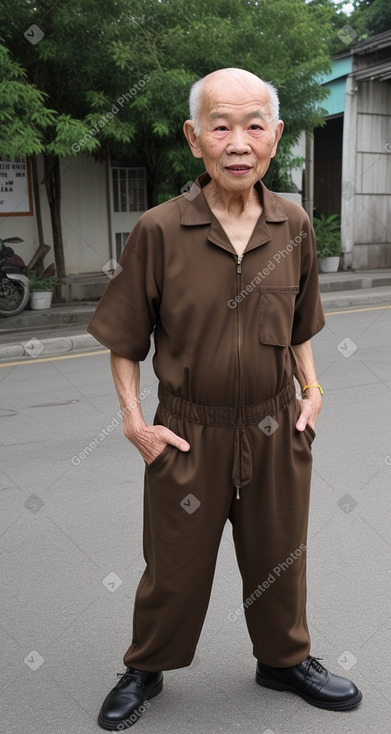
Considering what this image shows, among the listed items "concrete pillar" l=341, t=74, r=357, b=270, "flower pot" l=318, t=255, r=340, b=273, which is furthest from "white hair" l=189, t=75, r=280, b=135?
"concrete pillar" l=341, t=74, r=357, b=270

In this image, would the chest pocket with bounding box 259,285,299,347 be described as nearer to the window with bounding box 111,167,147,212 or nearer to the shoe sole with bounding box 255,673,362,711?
the shoe sole with bounding box 255,673,362,711

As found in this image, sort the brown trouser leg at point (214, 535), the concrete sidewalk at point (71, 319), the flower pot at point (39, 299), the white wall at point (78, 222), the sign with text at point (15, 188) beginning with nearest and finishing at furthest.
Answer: the brown trouser leg at point (214, 535), the concrete sidewalk at point (71, 319), the flower pot at point (39, 299), the sign with text at point (15, 188), the white wall at point (78, 222)

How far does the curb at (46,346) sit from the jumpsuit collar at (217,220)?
6204mm

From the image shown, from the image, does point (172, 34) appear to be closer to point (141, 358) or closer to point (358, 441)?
point (358, 441)

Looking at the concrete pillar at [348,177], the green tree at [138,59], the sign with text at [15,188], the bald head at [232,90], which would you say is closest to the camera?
the bald head at [232,90]

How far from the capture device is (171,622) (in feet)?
7.57

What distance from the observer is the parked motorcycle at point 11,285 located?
9.94 m

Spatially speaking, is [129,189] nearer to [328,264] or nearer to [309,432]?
[328,264]

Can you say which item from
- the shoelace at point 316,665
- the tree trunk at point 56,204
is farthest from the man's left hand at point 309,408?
the tree trunk at point 56,204

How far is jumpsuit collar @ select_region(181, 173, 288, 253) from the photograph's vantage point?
2.12m

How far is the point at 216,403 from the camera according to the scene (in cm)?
219

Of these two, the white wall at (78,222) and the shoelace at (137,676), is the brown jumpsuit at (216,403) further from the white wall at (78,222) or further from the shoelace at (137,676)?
the white wall at (78,222)

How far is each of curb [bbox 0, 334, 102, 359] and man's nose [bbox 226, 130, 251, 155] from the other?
21.0 ft

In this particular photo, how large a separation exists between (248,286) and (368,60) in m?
13.8
